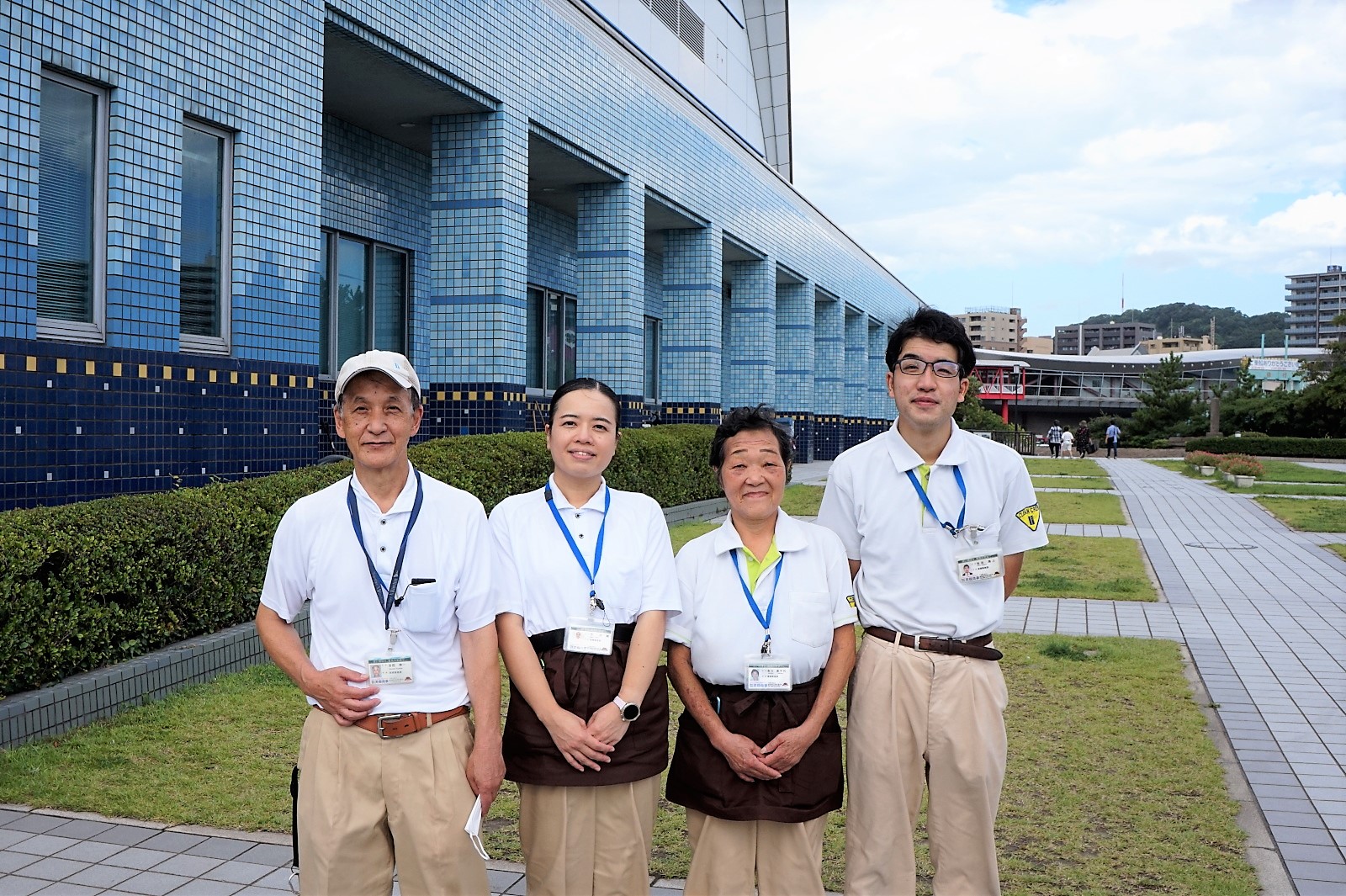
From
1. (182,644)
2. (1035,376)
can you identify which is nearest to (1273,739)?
(182,644)

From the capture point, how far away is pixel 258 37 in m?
9.06

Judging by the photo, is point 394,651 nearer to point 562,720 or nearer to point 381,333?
point 562,720

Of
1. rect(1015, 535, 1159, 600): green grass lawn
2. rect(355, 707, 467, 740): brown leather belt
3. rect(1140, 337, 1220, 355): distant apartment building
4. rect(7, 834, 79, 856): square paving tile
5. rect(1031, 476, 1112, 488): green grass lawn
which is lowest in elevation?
rect(7, 834, 79, 856): square paving tile

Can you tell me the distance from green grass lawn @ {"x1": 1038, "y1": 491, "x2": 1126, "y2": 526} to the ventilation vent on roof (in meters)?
12.0

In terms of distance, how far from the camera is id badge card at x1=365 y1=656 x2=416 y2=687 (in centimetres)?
286

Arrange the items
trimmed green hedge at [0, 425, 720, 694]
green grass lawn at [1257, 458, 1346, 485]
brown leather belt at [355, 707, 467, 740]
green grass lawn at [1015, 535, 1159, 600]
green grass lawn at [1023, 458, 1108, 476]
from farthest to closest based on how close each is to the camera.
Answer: green grass lawn at [1023, 458, 1108, 476], green grass lawn at [1257, 458, 1346, 485], green grass lawn at [1015, 535, 1159, 600], trimmed green hedge at [0, 425, 720, 694], brown leather belt at [355, 707, 467, 740]

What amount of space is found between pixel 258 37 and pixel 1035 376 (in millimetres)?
91884

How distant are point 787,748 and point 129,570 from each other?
422 cm

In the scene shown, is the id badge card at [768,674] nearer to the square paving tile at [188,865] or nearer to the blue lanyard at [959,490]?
the blue lanyard at [959,490]

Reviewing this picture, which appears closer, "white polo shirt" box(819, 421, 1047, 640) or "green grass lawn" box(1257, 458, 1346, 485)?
"white polo shirt" box(819, 421, 1047, 640)

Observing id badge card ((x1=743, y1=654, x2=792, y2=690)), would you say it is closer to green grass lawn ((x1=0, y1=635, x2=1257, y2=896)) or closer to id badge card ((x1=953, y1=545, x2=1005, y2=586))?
id badge card ((x1=953, y1=545, x2=1005, y2=586))

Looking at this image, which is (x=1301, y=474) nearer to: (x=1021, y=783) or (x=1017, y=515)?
(x=1021, y=783)

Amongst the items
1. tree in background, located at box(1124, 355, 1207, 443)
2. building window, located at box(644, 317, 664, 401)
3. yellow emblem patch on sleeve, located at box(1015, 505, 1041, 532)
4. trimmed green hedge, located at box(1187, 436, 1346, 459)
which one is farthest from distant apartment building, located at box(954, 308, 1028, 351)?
yellow emblem patch on sleeve, located at box(1015, 505, 1041, 532)

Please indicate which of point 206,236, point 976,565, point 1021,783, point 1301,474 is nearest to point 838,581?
point 976,565
